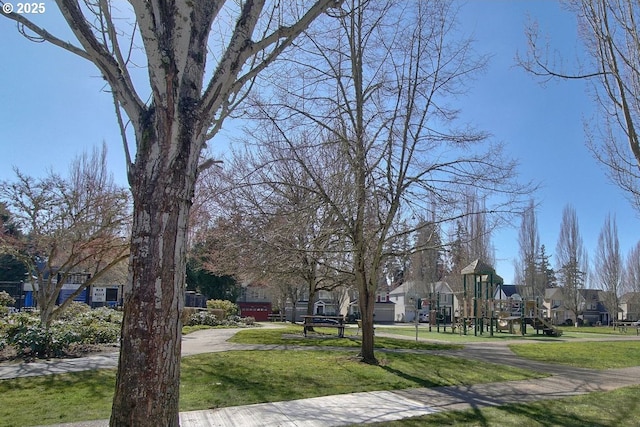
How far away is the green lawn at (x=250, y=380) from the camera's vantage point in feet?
20.1

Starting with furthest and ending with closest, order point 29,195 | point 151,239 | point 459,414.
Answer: point 29,195 < point 459,414 < point 151,239

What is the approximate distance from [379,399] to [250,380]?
2.41 m

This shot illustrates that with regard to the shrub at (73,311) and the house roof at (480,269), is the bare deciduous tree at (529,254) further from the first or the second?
the shrub at (73,311)

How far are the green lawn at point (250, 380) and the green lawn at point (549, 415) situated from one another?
1858mm

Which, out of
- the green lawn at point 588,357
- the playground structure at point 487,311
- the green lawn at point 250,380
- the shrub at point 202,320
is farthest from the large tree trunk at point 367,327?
the playground structure at point 487,311

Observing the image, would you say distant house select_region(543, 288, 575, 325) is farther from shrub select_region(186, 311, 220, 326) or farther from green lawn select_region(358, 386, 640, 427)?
green lawn select_region(358, 386, 640, 427)

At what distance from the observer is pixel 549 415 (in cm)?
614

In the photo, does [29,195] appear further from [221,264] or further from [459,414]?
[459,414]

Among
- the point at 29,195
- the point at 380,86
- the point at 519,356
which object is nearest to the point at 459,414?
the point at 380,86

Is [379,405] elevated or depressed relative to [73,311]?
depressed

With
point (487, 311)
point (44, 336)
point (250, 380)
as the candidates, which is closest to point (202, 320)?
point (44, 336)

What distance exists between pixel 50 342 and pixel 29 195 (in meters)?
4.88

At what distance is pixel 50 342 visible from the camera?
10195 millimetres

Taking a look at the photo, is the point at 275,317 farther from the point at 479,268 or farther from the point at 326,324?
the point at 326,324
